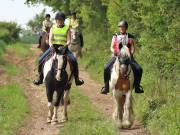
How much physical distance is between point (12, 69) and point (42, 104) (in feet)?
33.2

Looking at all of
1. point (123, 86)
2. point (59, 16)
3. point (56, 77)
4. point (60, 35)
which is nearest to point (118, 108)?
point (123, 86)

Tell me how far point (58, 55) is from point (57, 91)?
106cm

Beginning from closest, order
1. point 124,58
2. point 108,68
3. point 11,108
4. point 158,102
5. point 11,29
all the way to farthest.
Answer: point 124,58 → point 108,68 → point 158,102 → point 11,108 → point 11,29

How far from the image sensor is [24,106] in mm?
18500

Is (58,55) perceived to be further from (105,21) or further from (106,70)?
(105,21)

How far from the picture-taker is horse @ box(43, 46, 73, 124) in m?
15.4

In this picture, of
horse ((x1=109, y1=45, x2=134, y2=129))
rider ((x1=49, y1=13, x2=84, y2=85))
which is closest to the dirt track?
horse ((x1=109, y1=45, x2=134, y2=129))

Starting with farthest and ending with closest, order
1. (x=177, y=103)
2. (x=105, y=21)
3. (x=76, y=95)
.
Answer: (x=105, y=21), (x=76, y=95), (x=177, y=103)

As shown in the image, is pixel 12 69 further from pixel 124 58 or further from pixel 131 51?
pixel 124 58

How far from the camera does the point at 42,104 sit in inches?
769

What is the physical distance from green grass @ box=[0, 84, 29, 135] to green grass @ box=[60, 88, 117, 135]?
4.49 ft

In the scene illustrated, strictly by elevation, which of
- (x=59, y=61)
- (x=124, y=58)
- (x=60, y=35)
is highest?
(x=60, y=35)

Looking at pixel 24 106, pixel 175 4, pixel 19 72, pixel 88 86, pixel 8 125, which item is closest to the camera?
pixel 8 125

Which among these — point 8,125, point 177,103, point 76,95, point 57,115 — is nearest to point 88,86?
point 76,95
